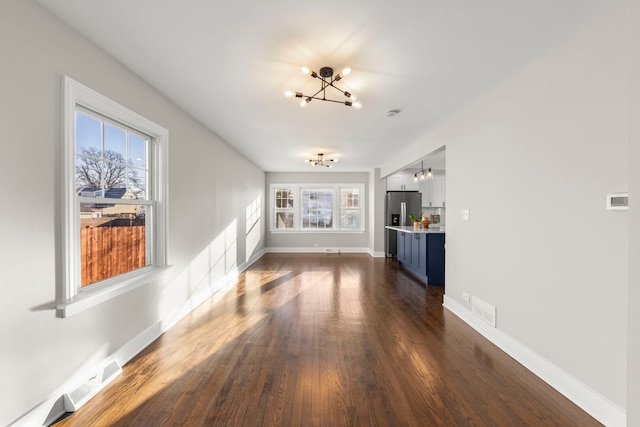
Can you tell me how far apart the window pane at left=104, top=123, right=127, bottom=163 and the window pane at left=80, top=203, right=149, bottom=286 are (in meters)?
0.44

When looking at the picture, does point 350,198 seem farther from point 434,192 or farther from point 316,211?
point 434,192

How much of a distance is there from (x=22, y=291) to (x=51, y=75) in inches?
52.5

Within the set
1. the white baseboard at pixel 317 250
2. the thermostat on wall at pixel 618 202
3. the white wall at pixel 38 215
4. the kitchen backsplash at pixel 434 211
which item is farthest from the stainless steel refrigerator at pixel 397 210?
the white wall at pixel 38 215

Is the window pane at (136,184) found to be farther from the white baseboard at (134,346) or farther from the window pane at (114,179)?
the white baseboard at (134,346)

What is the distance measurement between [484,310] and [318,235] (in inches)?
235

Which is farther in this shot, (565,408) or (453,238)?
(453,238)

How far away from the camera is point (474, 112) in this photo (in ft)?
10.1

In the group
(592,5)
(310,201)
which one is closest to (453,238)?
(592,5)

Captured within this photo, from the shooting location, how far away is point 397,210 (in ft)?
24.7

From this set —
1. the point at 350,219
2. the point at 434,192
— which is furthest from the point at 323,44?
the point at 350,219

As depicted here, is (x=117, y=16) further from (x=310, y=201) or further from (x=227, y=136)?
(x=310, y=201)

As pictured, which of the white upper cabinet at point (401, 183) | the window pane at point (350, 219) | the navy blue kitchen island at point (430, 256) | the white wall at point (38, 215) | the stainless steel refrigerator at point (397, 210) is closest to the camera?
the white wall at point (38, 215)

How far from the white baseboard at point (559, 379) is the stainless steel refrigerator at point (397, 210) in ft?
14.9

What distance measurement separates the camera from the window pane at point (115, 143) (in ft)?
7.49
